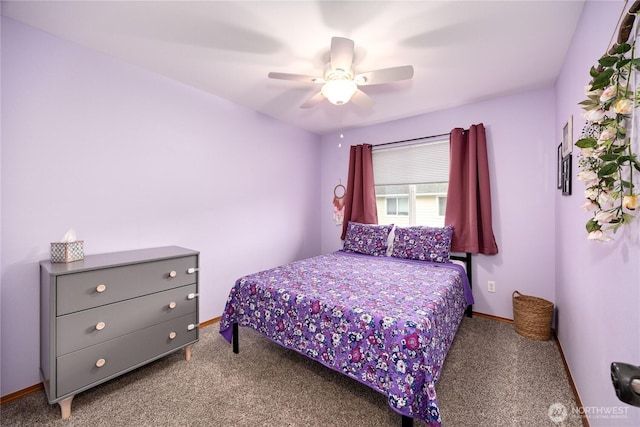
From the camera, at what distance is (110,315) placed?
68.2 inches

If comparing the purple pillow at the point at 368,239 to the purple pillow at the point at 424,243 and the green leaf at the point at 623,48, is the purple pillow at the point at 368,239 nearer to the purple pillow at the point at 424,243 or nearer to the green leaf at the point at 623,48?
the purple pillow at the point at 424,243

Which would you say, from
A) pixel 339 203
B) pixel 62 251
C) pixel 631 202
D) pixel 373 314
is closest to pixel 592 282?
pixel 631 202

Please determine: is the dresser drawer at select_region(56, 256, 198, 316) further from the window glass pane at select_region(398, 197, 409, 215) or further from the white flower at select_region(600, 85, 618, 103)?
the window glass pane at select_region(398, 197, 409, 215)

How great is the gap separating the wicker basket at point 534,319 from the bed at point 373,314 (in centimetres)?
45

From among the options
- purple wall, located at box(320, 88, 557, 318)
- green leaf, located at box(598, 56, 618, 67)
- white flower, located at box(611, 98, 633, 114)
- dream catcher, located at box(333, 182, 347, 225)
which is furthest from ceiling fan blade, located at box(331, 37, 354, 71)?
dream catcher, located at box(333, 182, 347, 225)

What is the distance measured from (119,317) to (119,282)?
24cm

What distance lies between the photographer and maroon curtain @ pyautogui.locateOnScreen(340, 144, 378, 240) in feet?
12.2

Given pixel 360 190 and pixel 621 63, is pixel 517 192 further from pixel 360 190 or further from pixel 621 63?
pixel 621 63

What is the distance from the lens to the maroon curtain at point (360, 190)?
12.2 ft

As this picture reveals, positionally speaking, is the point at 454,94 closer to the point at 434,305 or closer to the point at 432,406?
the point at 434,305

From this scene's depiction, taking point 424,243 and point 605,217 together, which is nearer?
point 605,217

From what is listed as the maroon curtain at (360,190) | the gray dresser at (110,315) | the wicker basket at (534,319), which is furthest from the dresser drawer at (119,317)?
the wicker basket at (534,319)

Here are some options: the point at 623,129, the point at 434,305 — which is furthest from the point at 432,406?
the point at 623,129

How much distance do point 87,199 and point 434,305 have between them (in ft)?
8.56
